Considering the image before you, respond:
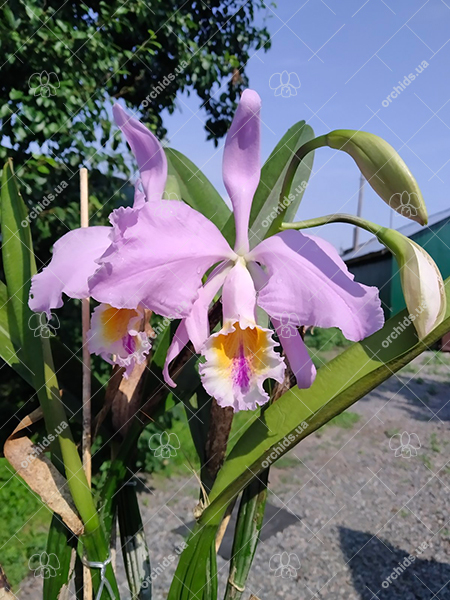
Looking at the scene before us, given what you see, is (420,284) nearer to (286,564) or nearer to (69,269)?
(69,269)

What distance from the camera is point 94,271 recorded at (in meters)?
0.46

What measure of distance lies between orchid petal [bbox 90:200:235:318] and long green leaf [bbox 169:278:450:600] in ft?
0.58

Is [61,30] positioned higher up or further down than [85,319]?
higher up

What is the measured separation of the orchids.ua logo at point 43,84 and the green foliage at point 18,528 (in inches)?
58.1

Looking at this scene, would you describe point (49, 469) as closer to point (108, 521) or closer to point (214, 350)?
point (108, 521)

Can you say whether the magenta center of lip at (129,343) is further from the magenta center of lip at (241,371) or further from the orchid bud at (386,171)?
the orchid bud at (386,171)

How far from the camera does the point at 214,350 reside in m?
0.46

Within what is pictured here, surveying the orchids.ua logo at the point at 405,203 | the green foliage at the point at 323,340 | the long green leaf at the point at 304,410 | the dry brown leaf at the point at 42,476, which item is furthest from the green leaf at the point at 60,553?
the green foliage at the point at 323,340

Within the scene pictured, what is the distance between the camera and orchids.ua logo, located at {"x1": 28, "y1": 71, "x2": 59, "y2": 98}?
5.29 ft

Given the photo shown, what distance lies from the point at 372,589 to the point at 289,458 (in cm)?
110

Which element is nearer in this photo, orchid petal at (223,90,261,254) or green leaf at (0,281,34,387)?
orchid petal at (223,90,261,254)

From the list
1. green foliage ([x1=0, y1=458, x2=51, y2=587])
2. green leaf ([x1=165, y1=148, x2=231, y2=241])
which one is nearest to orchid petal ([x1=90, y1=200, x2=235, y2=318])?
green leaf ([x1=165, y1=148, x2=231, y2=241])

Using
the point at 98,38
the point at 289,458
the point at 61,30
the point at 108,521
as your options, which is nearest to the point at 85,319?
the point at 108,521

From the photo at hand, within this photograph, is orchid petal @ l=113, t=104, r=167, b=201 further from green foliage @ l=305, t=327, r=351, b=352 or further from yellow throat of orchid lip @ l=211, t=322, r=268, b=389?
green foliage @ l=305, t=327, r=351, b=352
